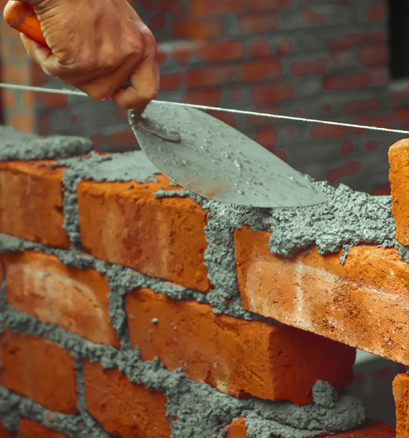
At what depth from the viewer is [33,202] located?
1399 mm

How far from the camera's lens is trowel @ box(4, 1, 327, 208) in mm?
914

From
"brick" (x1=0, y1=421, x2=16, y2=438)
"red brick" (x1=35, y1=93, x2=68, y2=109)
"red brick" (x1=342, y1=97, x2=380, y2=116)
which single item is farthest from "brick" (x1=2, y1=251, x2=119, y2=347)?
"red brick" (x1=342, y1=97, x2=380, y2=116)

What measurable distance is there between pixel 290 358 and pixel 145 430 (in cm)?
38

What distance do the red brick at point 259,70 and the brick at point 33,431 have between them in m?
1.86

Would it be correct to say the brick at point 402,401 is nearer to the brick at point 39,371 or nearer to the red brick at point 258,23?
the brick at point 39,371

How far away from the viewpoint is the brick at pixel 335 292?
29.7 inches

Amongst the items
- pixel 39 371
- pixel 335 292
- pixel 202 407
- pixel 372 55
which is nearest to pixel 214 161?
pixel 335 292

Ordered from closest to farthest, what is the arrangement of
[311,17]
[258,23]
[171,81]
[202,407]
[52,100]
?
[202,407] < [52,100] < [171,81] < [258,23] < [311,17]

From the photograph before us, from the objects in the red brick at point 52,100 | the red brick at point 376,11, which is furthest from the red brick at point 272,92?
the red brick at point 52,100

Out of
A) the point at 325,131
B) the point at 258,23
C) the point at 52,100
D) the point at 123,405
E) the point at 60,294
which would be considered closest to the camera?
the point at 123,405

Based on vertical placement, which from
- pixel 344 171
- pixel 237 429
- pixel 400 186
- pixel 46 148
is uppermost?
pixel 400 186

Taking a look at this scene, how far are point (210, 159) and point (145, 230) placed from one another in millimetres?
198

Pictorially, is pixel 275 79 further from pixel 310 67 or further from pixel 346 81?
pixel 346 81

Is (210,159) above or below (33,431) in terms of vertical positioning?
above
